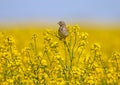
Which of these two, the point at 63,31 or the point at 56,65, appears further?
the point at 63,31

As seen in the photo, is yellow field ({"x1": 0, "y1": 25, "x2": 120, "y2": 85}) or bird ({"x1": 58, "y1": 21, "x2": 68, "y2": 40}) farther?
bird ({"x1": 58, "y1": 21, "x2": 68, "y2": 40})

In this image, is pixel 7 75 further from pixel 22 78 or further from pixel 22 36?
pixel 22 36

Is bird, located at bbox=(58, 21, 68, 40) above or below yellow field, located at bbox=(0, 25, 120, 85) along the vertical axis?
above

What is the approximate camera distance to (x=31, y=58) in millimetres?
8758

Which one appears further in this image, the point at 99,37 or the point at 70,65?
the point at 99,37

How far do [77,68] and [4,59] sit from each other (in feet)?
3.18

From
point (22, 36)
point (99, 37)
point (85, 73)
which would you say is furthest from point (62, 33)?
point (99, 37)

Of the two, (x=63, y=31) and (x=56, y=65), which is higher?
(x=63, y=31)

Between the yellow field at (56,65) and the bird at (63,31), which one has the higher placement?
the bird at (63,31)

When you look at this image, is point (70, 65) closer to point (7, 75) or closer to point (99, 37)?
point (7, 75)

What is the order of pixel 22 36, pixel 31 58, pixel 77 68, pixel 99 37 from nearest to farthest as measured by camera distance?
pixel 77 68 → pixel 31 58 → pixel 22 36 → pixel 99 37

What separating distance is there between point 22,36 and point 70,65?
38.0 ft

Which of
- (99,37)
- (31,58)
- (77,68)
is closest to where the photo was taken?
(77,68)

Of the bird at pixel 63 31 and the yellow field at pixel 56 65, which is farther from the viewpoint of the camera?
the bird at pixel 63 31
